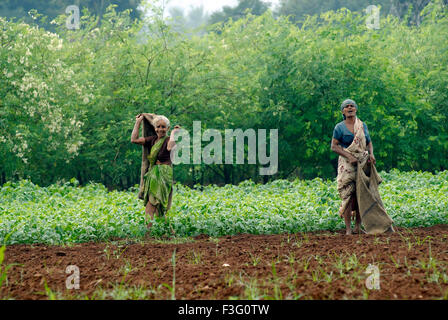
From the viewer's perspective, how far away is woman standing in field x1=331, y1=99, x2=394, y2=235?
289 inches

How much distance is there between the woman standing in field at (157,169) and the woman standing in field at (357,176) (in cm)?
A: 236

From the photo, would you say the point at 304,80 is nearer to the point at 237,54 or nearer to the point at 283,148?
the point at 283,148

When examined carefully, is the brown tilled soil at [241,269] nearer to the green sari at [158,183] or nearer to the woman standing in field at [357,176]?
the woman standing in field at [357,176]

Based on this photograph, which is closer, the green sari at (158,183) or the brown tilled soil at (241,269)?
A: the brown tilled soil at (241,269)

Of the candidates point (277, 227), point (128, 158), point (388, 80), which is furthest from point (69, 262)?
point (388, 80)

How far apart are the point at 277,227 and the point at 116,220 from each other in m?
2.35

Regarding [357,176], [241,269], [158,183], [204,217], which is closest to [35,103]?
[158,183]

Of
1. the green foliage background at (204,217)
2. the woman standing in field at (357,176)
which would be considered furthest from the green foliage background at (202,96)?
the woman standing in field at (357,176)

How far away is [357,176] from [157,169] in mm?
2775

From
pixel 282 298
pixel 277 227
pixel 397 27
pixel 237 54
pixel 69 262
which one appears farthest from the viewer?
pixel 397 27

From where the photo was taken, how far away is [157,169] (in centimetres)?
791

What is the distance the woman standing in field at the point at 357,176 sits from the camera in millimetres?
7352

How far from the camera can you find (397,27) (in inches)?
910

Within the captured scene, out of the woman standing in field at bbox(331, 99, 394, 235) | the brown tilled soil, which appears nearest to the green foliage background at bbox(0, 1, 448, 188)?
the woman standing in field at bbox(331, 99, 394, 235)
